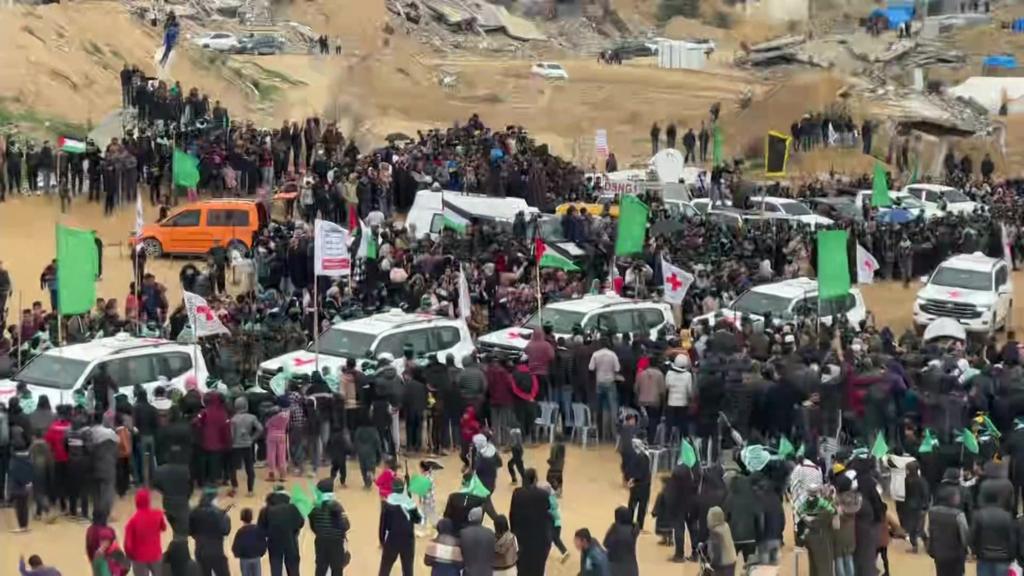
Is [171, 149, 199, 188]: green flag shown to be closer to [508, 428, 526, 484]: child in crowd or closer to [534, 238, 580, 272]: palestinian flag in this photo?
[534, 238, 580, 272]: palestinian flag

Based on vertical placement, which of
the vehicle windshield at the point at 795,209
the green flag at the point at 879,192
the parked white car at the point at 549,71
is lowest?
the vehicle windshield at the point at 795,209

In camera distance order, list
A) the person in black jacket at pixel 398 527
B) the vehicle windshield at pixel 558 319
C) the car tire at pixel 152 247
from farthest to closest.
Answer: the car tire at pixel 152 247 < the vehicle windshield at pixel 558 319 < the person in black jacket at pixel 398 527

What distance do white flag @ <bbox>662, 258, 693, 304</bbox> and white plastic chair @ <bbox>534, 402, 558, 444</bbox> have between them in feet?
16.5

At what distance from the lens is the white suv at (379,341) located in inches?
979

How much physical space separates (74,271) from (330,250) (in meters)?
3.53

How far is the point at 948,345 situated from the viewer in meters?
26.7

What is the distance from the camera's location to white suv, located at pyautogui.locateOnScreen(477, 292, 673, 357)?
26953mm

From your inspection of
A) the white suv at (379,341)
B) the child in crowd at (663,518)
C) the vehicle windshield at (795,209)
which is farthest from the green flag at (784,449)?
the vehicle windshield at (795,209)

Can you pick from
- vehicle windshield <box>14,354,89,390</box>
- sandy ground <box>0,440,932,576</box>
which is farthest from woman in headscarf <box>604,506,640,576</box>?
vehicle windshield <box>14,354,89,390</box>

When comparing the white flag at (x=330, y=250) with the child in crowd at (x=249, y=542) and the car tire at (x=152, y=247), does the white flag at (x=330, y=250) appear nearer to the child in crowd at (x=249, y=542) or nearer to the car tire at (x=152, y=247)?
the child in crowd at (x=249, y=542)

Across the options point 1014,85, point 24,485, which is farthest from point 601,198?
point 1014,85

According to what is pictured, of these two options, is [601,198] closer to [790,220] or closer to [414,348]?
[790,220]

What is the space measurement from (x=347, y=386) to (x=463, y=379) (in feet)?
4.72

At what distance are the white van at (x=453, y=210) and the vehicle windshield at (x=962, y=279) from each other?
24.3ft
